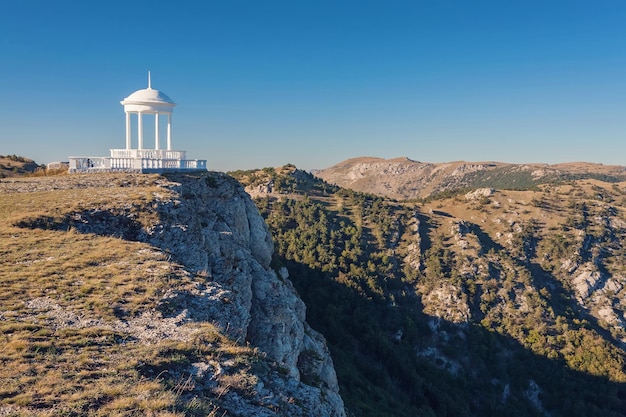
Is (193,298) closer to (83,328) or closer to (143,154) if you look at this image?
(83,328)

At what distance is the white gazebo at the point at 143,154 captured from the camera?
29.6m

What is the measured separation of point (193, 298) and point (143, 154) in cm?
2046

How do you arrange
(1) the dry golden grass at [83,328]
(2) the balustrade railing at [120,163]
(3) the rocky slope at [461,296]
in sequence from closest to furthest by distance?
(1) the dry golden grass at [83,328] < (2) the balustrade railing at [120,163] < (3) the rocky slope at [461,296]

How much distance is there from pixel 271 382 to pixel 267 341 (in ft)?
30.6

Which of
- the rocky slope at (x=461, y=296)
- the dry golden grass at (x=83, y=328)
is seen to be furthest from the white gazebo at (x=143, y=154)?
the rocky slope at (x=461, y=296)

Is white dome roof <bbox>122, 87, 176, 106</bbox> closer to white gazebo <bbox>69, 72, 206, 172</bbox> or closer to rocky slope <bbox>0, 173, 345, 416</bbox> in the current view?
white gazebo <bbox>69, 72, 206, 172</bbox>

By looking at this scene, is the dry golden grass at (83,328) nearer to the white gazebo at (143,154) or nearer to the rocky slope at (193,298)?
the rocky slope at (193,298)

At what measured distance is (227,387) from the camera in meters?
10.1

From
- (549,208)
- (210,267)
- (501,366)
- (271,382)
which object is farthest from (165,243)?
(549,208)

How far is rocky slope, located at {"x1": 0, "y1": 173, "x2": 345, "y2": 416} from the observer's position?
34.1 ft

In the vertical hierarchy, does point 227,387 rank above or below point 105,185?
below

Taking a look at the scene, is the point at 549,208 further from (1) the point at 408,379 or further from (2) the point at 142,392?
(2) the point at 142,392

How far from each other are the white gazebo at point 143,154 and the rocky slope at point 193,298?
210 centimetres

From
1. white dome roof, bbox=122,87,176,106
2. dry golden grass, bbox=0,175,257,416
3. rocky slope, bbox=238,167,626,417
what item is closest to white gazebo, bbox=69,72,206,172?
white dome roof, bbox=122,87,176,106
